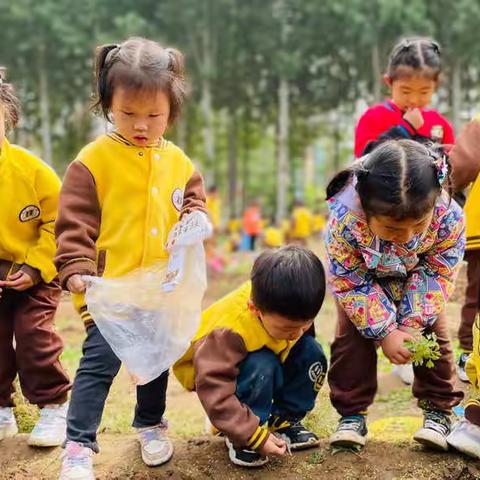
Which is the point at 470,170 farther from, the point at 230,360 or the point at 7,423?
the point at 7,423

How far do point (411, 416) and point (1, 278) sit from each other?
86.8 inches

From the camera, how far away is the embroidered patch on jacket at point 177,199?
9.34ft

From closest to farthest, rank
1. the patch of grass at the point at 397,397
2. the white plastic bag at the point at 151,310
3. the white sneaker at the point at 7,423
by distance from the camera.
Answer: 1. the white plastic bag at the point at 151,310
2. the white sneaker at the point at 7,423
3. the patch of grass at the point at 397,397

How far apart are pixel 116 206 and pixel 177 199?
263 millimetres

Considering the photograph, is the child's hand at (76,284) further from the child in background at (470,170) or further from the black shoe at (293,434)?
the child in background at (470,170)

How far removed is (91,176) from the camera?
8.89 ft

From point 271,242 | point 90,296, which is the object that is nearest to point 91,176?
point 90,296

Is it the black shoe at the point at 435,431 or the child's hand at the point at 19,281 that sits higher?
the child's hand at the point at 19,281

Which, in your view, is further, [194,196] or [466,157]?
[466,157]

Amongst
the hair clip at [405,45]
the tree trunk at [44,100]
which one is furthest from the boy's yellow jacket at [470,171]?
the tree trunk at [44,100]

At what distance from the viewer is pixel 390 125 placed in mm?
3834

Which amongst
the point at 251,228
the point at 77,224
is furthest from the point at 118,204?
the point at 251,228

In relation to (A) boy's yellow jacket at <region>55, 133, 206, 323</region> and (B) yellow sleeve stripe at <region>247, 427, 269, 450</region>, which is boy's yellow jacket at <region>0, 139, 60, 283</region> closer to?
(A) boy's yellow jacket at <region>55, 133, 206, 323</region>

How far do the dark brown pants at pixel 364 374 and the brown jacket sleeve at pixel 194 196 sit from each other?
0.73 m
